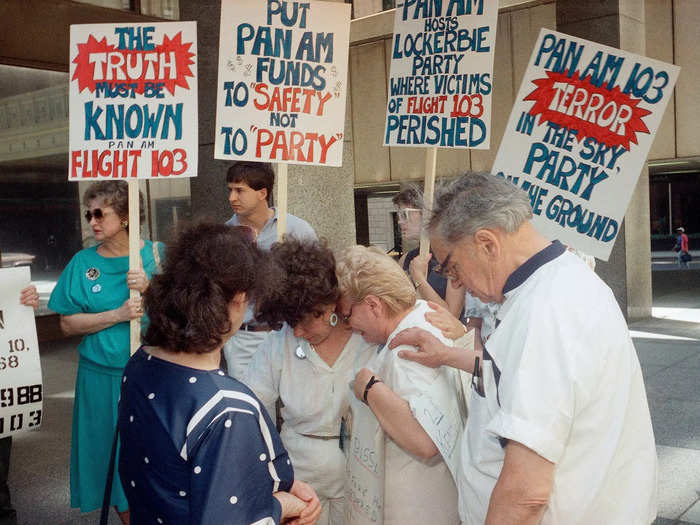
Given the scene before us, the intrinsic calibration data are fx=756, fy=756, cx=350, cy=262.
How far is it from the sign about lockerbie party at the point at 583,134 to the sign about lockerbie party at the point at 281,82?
106cm

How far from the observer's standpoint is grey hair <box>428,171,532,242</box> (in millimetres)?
1940

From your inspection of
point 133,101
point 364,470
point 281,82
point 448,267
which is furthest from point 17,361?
point 448,267

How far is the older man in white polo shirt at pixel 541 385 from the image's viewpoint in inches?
68.9

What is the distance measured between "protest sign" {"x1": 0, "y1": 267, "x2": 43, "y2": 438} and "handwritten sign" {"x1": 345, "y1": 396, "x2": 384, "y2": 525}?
6.84ft

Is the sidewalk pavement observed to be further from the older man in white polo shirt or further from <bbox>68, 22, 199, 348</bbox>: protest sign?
Answer: the older man in white polo shirt

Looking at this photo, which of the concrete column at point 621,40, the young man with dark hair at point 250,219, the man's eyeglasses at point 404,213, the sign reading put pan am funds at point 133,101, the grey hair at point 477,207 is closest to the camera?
the grey hair at point 477,207

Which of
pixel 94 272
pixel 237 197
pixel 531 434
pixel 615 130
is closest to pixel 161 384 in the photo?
pixel 531 434

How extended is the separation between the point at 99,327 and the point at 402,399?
222 centimetres

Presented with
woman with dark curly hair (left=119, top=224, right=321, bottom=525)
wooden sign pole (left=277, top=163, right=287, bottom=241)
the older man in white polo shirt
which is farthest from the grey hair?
wooden sign pole (left=277, top=163, right=287, bottom=241)

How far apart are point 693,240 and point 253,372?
31.2 meters

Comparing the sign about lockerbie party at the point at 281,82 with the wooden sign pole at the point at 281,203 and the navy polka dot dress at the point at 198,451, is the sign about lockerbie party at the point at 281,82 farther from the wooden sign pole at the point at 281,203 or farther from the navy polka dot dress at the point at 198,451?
the navy polka dot dress at the point at 198,451

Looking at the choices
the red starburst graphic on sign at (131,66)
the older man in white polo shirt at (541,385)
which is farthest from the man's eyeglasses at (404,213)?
the older man in white polo shirt at (541,385)

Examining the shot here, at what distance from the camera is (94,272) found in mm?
4133

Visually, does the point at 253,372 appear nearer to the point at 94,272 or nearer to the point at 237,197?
the point at 94,272
